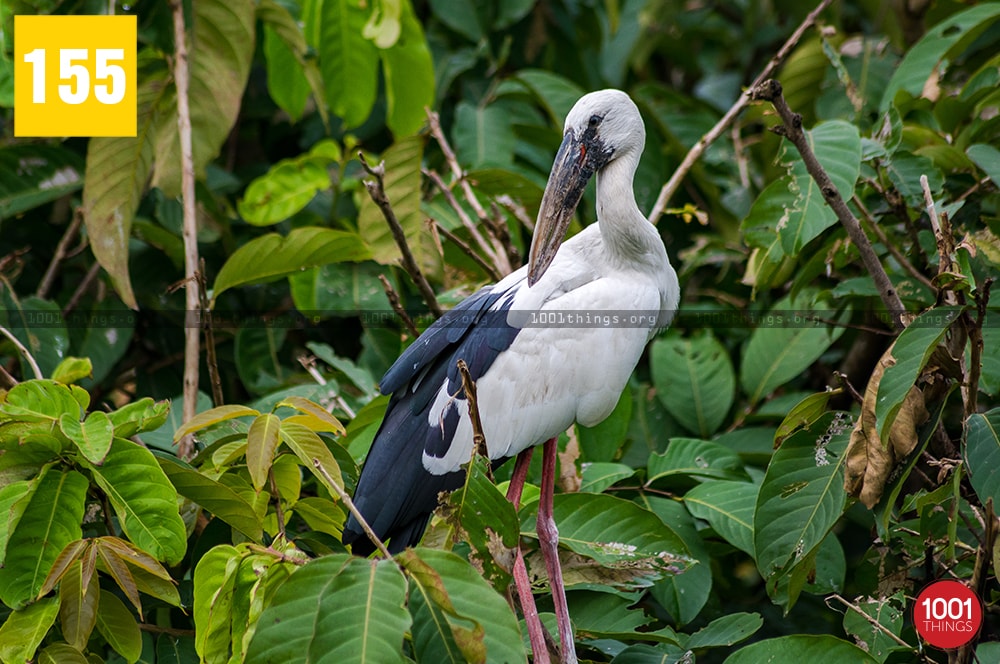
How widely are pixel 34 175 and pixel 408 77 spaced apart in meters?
1.46

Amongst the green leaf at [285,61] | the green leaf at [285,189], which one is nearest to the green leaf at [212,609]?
the green leaf at [285,189]

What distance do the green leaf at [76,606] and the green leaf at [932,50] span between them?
302cm

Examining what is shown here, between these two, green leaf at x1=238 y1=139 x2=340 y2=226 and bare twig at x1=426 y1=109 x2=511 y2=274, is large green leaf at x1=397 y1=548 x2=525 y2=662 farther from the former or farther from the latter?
green leaf at x1=238 y1=139 x2=340 y2=226

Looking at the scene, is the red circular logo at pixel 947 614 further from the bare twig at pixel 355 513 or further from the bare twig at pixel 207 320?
the bare twig at pixel 207 320

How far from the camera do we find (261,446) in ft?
7.71

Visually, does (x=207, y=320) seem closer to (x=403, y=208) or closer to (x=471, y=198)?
(x=403, y=208)

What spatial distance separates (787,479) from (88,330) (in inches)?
A: 104

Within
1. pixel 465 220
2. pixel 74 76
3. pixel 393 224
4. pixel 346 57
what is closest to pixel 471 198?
pixel 465 220

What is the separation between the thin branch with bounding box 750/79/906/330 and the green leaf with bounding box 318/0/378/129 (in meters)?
1.85

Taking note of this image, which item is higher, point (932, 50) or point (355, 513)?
point (932, 50)

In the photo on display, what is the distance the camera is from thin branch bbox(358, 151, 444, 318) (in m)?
2.92

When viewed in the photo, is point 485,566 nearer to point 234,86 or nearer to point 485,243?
point 485,243

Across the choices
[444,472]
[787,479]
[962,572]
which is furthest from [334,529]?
[962,572]

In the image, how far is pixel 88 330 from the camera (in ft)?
12.6
